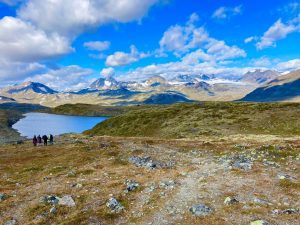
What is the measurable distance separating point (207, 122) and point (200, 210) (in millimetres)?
83697

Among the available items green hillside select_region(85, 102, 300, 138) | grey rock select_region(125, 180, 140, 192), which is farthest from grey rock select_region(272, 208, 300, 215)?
green hillside select_region(85, 102, 300, 138)

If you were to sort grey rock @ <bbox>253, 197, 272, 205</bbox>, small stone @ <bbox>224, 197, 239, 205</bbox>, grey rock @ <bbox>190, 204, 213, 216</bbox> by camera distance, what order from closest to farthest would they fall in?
1. grey rock @ <bbox>190, 204, 213, 216</bbox>
2. grey rock @ <bbox>253, 197, 272, 205</bbox>
3. small stone @ <bbox>224, 197, 239, 205</bbox>

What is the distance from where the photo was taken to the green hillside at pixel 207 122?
9088 cm

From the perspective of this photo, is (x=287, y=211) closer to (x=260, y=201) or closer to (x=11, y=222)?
(x=260, y=201)

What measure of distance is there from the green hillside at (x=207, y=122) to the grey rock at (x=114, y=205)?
2547 inches

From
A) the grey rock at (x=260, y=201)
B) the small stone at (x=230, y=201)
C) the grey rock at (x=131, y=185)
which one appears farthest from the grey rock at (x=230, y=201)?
the grey rock at (x=131, y=185)

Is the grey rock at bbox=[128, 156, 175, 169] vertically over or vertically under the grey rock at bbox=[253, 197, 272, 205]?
under

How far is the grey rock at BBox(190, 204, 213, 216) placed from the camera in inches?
897

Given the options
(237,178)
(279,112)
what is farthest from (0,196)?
(279,112)

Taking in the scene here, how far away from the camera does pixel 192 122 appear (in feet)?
356

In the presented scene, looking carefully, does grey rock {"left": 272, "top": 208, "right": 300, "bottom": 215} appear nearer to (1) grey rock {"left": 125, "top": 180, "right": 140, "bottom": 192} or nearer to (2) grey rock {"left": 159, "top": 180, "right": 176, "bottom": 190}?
(2) grey rock {"left": 159, "top": 180, "right": 176, "bottom": 190}

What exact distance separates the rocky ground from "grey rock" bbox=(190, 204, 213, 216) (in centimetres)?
7

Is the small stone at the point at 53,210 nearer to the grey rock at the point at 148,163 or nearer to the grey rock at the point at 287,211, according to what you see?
the grey rock at the point at 287,211

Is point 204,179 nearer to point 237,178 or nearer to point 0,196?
point 237,178
